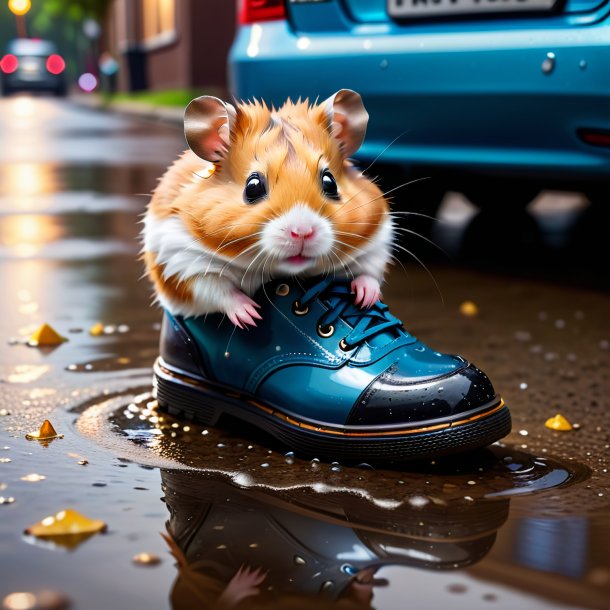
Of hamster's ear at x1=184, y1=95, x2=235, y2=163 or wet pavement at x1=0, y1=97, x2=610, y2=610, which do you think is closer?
wet pavement at x1=0, y1=97, x2=610, y2=610

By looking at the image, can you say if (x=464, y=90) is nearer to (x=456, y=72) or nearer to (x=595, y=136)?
(x=456, y=72)

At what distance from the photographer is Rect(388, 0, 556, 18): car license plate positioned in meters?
3.57

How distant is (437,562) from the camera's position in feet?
5.32

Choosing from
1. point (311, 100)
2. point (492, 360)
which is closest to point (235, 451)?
point (492, 360)

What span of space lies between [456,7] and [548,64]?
17.6 inches

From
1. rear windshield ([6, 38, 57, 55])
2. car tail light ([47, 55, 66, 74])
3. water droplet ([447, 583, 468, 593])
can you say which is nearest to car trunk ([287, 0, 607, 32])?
water droplet ([447, 583, 468, 593])

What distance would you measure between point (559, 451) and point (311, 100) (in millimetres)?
2054

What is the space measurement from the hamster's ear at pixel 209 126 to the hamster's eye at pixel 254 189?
4.1 inches

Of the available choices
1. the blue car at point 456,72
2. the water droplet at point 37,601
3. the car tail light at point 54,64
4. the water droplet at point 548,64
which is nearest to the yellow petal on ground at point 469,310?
the blue car at point 456,72

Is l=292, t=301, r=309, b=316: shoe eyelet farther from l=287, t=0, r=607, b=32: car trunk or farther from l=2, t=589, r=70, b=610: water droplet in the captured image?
l=287, t=0, r=607, b=32: car trunk

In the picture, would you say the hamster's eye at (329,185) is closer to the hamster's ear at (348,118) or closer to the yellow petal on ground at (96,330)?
the hamster's ear at (348,118)

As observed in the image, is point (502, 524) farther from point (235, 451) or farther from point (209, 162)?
point (209, 162)

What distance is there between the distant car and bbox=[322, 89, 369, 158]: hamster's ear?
122 ft

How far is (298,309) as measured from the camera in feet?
7.25
